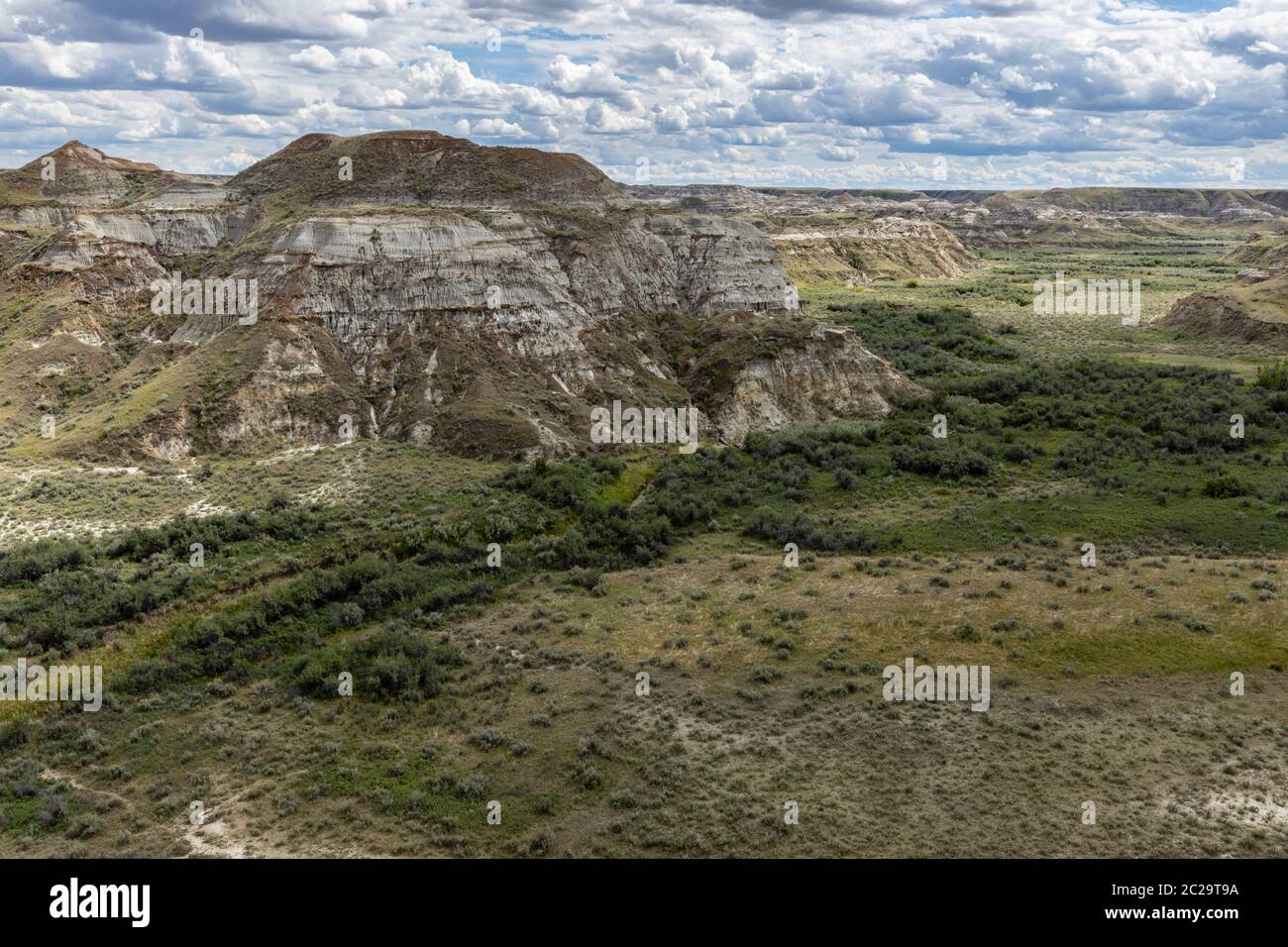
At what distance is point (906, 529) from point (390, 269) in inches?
Result: 1373

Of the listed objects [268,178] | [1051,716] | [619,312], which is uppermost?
[268,178]

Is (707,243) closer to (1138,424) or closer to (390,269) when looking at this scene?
(390,269)

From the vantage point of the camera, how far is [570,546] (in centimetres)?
3706

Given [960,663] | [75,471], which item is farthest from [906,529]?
[75,471]

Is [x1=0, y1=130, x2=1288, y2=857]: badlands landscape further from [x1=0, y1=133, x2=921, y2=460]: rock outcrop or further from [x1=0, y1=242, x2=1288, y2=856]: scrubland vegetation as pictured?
[x1=0, y1=133, x2=921, y2=460]: rock outcrop

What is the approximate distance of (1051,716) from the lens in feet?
79.0

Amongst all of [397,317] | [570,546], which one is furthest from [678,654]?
[397,317]

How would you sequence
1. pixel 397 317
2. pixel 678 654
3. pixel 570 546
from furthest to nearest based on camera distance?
pixel 397 317, pixel 570 546, pixel 678 654

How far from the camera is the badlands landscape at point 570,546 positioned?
21047mm

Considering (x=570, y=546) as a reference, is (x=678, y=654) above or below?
below

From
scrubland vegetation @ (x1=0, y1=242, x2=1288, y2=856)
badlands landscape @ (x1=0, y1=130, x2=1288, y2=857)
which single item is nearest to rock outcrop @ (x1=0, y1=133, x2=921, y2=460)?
badlands landscape @ (x1=0, y1=130, x2=1288, y2=857)

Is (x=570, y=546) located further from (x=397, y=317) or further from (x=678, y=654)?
(x=397, y=317)

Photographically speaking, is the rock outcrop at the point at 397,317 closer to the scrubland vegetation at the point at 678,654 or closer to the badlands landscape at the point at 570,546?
the badlands landscape at the point at 570,546

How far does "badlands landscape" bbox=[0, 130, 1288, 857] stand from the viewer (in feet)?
69.1
